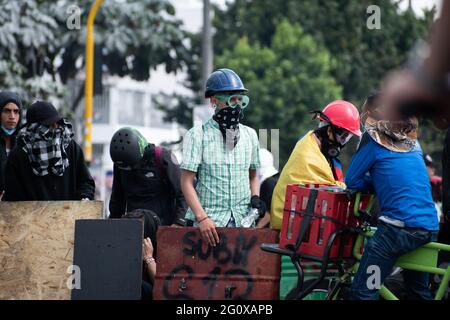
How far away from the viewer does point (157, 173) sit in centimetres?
798

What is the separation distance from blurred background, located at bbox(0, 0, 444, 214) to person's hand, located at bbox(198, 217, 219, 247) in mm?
12476

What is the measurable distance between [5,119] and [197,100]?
100ft

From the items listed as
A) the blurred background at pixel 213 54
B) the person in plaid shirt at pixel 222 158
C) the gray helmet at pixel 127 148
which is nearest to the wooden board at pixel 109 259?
the person in plaid shirt at pixel 222 158

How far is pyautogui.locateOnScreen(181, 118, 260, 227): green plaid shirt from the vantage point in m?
6.89

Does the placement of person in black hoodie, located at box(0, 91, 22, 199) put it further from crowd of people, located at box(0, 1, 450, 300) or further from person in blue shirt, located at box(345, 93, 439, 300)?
person in blue shirt, located at box(345, 93, 439, 300)

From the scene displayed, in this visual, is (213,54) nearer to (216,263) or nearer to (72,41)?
(72,41)

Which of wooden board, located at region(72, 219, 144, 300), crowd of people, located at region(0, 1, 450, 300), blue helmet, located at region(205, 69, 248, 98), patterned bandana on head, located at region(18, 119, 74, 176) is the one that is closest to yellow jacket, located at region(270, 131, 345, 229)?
crowd of people, located at region(0, 1, 450, 300)

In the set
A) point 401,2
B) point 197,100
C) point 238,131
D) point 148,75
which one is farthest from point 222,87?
point 401,2

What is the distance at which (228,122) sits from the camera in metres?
6.88

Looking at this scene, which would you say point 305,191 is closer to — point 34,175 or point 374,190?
point 374,190

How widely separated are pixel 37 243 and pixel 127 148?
1.00m

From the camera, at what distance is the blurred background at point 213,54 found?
998 inches

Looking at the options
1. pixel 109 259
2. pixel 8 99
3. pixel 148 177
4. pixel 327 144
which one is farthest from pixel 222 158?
pixel 8 99

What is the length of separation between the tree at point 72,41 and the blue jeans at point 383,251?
61.3 feet
